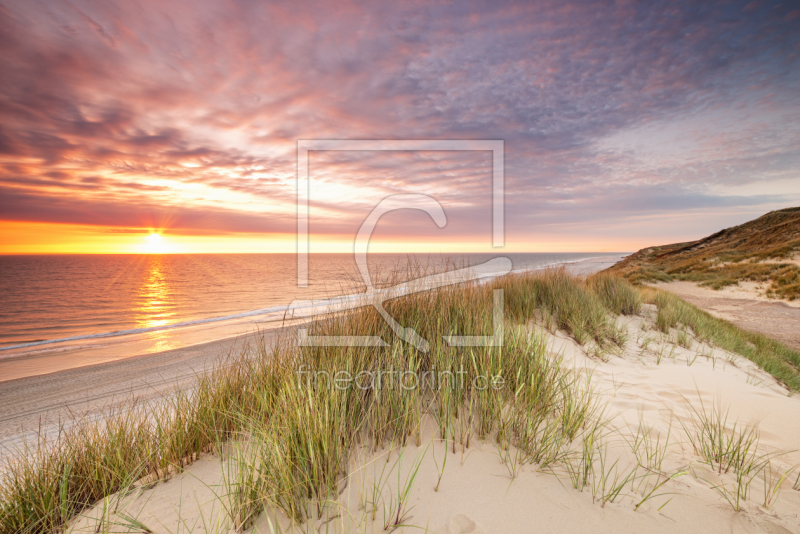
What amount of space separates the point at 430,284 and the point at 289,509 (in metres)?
3.45

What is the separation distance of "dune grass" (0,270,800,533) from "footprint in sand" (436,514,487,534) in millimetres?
523

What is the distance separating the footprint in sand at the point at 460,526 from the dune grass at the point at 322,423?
52 centimetres

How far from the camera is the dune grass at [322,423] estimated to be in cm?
202

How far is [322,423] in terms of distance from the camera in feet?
6.91

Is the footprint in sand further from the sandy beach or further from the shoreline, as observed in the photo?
the sandy beach

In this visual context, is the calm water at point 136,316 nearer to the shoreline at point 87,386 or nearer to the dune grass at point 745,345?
the shoreline at point 87,386

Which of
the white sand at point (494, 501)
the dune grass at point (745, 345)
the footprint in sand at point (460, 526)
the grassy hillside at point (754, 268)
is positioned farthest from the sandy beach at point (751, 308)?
the footprint in sand at point (460, 526)

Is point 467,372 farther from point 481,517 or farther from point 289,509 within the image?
point 289,509

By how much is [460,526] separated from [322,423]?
1001 mm

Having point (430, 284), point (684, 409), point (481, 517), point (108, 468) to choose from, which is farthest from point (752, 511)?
point (108, 468)

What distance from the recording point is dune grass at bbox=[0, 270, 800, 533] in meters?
2.02

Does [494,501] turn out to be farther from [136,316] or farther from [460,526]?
[136,316]

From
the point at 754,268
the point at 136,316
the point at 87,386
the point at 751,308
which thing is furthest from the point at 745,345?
the point at 136,316

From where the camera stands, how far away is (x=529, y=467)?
2287mm
